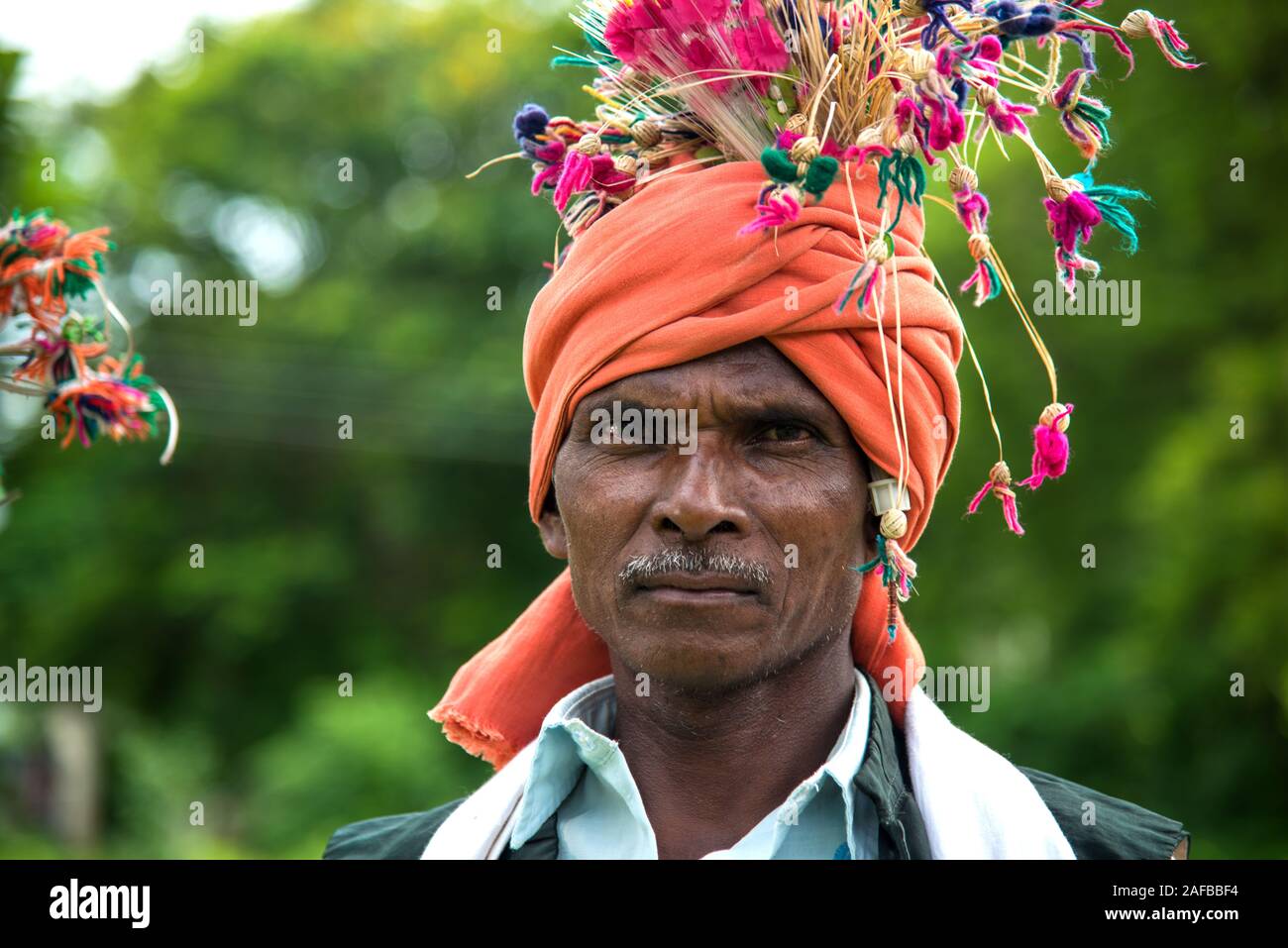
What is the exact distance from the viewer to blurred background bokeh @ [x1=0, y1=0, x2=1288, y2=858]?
11.6m

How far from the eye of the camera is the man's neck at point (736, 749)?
3.17 m

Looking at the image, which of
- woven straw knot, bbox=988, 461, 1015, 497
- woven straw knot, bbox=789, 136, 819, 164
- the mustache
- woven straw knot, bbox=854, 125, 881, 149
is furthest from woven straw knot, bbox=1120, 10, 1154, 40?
the mustache

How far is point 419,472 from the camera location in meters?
20.0

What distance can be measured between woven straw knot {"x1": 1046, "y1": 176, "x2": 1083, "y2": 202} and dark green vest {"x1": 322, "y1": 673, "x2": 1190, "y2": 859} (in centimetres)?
115

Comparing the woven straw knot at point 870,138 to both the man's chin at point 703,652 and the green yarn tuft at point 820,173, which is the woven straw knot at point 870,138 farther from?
the man's chin at point 703,652

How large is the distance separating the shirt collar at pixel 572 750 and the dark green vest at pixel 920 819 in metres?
0.02

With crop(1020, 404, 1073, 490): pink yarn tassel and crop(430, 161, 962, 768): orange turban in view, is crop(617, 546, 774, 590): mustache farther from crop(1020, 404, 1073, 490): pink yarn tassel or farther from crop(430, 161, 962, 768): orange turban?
crop(1020, 404, 1073, 490): pink yarn tassel

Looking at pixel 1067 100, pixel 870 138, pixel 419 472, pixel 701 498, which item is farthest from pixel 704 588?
pixel 419 472

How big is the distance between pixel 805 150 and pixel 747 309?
13.4 inches

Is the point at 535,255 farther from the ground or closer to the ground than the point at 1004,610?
farther from the ground
